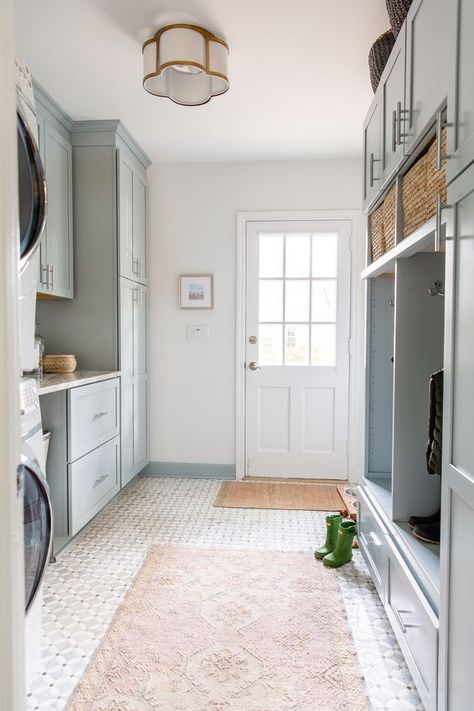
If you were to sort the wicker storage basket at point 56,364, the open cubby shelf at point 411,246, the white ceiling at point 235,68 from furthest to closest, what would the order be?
the wicker storage basket at point 56,364 < the white ceiling at point 235,68 < the open cubby shelf at point 411,246

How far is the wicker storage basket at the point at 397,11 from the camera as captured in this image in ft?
5.49

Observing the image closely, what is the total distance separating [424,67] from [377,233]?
80 centimetres

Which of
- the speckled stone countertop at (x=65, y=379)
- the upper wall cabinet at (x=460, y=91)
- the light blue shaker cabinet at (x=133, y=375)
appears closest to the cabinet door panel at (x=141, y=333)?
the light blue shaker cabinet at (x=133, y=375)

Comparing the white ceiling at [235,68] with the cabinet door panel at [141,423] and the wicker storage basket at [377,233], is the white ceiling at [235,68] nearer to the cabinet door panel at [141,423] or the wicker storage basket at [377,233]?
the wicker storage basket at [377,233]

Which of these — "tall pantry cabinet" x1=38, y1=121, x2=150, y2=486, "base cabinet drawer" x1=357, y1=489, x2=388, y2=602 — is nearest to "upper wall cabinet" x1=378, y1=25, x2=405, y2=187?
"base cabinet drawer" x1=357, y1=489, x2=388, y2=602

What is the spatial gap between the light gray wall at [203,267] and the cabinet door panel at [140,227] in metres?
0.10

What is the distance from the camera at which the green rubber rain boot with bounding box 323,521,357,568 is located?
220 cm

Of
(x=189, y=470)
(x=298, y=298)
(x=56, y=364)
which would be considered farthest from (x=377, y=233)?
(x=189, y=470)

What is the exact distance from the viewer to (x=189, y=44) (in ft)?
6.61

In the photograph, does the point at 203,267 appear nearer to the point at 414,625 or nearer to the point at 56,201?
the point at 56,201

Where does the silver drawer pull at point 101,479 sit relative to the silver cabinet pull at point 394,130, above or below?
below

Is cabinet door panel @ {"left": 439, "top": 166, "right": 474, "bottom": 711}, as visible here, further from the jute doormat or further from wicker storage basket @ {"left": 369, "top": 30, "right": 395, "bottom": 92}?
the jute doormat

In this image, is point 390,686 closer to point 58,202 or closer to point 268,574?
point 268,574

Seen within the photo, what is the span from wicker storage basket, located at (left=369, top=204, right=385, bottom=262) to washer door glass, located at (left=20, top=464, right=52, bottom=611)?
1.62 meters
